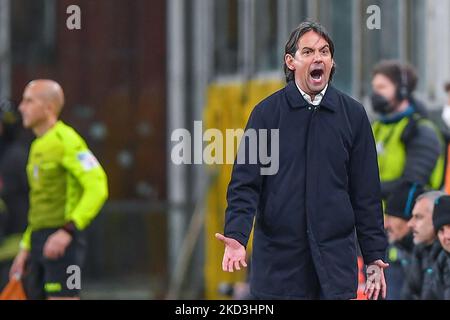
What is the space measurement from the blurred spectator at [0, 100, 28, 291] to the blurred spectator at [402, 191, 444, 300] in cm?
354

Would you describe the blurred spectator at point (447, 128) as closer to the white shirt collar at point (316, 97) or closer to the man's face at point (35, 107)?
the man's face at point (35, 107)

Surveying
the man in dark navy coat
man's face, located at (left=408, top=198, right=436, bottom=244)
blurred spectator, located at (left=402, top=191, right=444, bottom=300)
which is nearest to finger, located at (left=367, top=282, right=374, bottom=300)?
the man in dark navy coat

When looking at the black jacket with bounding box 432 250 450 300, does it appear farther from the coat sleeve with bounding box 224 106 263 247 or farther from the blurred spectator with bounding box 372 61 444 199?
the coat sleeve with bounding box 224 106 263 247

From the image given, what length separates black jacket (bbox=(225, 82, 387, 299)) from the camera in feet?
22.6

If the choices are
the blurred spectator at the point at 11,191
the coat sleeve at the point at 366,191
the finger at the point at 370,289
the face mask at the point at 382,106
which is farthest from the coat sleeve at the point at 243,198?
the blurred spectator at the point at 11,191

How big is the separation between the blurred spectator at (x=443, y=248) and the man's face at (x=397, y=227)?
88 centimetres

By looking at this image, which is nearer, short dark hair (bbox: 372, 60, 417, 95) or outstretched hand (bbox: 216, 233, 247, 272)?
outstretched hand (bbox: 216, 233, 247, 272)

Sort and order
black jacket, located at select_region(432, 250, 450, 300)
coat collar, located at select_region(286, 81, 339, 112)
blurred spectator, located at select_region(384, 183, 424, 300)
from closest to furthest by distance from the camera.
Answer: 1. coat collar, located at select_region(286, 81, 339, 112)
2. black jacket, located at select_region(432, 250, 450, 300)
3. blurred spectator, located at select_region(384, 183, 424, 300)

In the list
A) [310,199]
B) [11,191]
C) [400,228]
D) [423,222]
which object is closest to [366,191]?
Result: [310,199]

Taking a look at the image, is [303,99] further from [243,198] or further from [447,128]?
[447,128]

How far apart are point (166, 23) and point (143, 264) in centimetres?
235

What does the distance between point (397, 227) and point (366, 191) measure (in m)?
2.35

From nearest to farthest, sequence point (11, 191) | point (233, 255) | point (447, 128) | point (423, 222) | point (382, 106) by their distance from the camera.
→ point (233, 255) < point (423, 222) < point (382, 106) < point (447, 128) < point (11, 191)

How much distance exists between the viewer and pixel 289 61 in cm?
695
